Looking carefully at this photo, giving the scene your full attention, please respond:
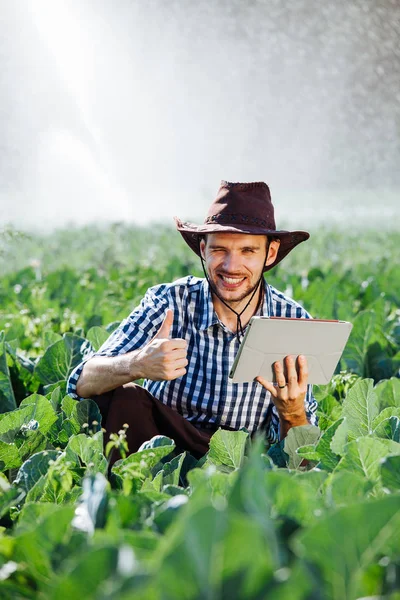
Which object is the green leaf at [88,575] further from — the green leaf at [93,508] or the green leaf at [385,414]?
the green leaf at [385,414]

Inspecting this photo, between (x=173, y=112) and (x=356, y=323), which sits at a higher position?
(x=173, y=112)

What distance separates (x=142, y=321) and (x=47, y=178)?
28073 mm

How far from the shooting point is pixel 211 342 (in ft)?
11.0

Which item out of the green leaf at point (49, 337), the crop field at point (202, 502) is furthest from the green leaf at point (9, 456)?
the green leaf at point (49, 337)

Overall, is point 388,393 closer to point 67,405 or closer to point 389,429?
point 389,429

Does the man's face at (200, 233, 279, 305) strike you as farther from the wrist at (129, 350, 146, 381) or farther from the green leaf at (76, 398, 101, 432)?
the green leaf at (76, 398, 101, 432)

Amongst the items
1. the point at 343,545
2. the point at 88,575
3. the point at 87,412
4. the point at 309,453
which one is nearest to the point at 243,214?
the point at 87,412

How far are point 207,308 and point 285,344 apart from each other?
557 millimetres

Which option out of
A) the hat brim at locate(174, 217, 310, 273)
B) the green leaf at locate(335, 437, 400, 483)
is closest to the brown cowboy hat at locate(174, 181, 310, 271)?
the hat brim at locate(174, 217, 310, 273)

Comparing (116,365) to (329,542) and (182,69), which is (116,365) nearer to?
(329,542)

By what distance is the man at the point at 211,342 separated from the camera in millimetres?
3072

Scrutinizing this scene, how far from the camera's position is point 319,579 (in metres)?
1.16

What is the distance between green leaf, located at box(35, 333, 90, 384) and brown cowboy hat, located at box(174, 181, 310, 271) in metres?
0.74

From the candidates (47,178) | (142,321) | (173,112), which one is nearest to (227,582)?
(142,321)
